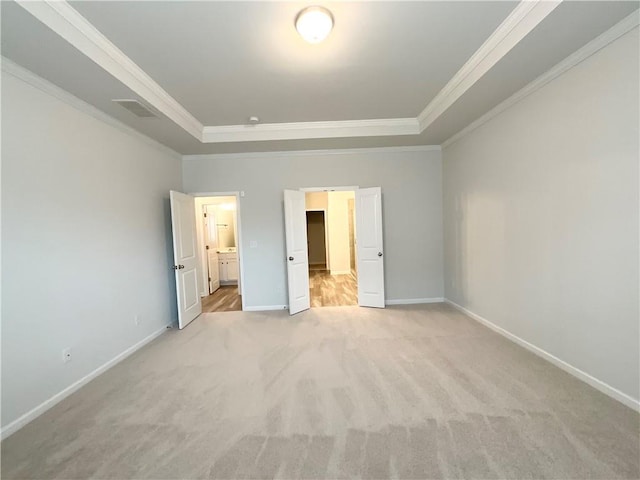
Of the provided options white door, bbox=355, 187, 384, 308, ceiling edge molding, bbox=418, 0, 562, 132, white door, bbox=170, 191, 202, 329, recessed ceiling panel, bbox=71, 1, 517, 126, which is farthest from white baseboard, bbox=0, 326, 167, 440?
ceiling edge molding, bbox=418, 0, 562, 132

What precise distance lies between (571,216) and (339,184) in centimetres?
308

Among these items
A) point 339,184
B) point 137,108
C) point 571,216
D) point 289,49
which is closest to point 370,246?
point 339,184

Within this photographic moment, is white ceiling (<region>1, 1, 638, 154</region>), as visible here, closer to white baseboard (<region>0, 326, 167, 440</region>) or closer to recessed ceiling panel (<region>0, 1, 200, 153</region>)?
recessed ceiling panel (<region>0, 1, 200, 153</region>)

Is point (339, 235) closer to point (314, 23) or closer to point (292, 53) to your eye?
point (292, 53)

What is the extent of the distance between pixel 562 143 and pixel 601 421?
2127mm

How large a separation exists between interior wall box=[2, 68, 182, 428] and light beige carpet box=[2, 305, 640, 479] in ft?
1.17

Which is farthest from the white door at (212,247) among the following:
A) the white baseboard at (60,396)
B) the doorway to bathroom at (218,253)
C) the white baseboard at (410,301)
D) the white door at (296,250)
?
the white baseboard at (410,301)

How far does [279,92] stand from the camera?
3.07 meters

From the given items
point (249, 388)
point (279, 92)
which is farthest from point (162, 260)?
Answer: point (279, 92)

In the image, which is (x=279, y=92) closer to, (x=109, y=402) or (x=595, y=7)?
(x=595, y=7)

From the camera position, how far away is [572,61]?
7.55 ft

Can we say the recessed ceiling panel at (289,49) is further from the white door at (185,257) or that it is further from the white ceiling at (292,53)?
the white door at (185,257)

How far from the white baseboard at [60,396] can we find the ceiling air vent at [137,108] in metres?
2.57

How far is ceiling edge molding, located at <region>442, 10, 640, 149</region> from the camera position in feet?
6.28
